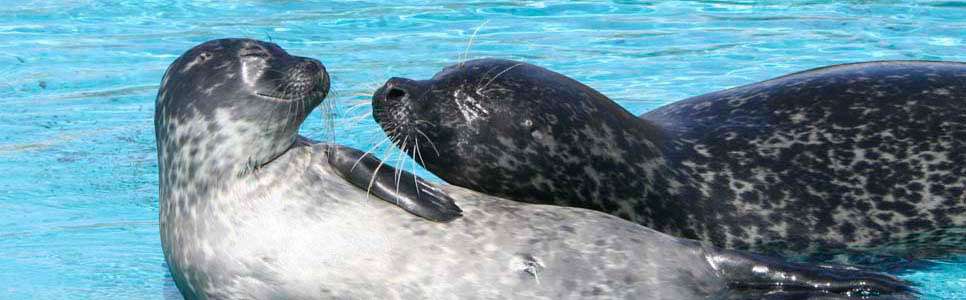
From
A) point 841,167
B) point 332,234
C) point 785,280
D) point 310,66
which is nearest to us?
point 332,234

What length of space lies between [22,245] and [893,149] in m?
3.56

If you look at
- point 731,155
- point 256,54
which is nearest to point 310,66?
point 256,54

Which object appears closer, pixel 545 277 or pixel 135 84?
pixel 545 277

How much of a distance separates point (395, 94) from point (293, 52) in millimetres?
5268

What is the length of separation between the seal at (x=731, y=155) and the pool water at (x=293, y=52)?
1.04 feet

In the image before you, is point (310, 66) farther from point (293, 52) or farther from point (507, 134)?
point (293, 52)

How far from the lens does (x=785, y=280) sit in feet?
18.1

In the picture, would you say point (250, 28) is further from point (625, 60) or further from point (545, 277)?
point (545, 277)

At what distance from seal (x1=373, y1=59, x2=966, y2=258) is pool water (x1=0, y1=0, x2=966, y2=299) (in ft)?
1.04

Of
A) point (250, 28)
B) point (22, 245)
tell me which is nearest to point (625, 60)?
point (250, 28)

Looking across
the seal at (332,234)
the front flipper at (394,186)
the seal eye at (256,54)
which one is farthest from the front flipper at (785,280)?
the seal eye at (256,54)

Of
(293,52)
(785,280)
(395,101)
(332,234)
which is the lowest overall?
(293,52)

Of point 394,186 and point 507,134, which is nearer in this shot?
point 394,186

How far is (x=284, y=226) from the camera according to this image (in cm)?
525
